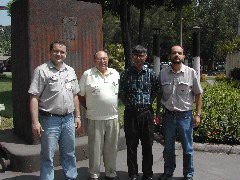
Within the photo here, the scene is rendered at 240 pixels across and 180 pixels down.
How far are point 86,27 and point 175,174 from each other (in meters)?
2.85

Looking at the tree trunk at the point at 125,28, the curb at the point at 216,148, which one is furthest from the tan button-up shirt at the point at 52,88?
the tree trunk at the point at 125,28

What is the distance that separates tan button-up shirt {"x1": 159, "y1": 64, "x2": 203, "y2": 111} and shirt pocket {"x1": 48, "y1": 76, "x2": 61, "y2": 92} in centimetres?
140

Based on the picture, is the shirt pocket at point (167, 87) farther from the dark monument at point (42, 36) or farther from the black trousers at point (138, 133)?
the dark monument at point (42, 36)

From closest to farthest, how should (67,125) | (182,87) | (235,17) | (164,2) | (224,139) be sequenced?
(67,125)
(182,87)
(224,139)
(164,2)
(235,17)

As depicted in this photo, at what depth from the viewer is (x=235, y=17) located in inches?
2499

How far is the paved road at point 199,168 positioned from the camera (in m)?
5.70

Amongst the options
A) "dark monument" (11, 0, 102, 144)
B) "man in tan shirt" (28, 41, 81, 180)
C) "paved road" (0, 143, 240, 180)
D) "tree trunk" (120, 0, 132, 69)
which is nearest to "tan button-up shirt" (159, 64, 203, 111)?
"paved road" (0, 143, 240, 180)

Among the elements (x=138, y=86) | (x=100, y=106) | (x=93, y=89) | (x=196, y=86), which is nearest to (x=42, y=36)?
(x=93, y=89)

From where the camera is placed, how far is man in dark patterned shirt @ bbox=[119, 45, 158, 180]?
5.17 metres

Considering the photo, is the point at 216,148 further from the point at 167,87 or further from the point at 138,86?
the point at 138,86

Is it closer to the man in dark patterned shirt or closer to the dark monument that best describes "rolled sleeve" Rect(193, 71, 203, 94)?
the man in dark patterned shirt

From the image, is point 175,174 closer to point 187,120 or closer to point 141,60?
point 187,120

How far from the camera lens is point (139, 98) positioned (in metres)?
5.18

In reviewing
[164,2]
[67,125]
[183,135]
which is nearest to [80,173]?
[67,125]
